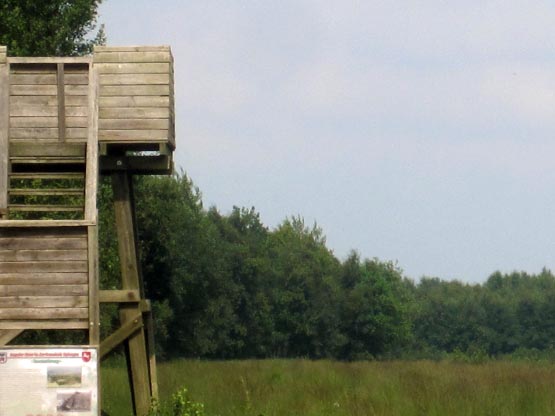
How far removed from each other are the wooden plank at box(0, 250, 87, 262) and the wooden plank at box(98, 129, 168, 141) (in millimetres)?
2992

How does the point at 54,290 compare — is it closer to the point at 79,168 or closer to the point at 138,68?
the point at 79,168

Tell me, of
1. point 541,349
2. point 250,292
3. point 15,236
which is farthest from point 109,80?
point 541,349

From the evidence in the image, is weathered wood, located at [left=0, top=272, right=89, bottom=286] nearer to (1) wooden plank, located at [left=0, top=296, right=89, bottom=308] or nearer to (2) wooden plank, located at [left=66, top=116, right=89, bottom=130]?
(1) wooden plank, located at [left=0, top=296, right=89, bottom=308]

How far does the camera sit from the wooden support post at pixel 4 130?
1313 centimetres

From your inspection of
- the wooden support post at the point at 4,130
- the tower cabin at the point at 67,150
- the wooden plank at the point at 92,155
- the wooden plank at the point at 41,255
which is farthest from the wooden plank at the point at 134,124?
the wooden plank at the point at 41,255

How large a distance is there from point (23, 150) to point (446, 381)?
10.1 m

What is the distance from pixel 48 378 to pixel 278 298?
229 ft

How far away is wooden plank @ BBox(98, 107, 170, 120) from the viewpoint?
48.5 ft

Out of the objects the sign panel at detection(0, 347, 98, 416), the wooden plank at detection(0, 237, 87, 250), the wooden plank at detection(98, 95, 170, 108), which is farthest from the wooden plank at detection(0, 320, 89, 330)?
the wooden plank at detection(98, 95, 170, 108)

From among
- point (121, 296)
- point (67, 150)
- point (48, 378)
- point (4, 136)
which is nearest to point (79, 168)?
point (67, 150)

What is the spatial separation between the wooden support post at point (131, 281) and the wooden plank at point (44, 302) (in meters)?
3.19

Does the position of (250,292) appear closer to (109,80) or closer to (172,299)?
(172,299)

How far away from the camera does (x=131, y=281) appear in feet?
50.1

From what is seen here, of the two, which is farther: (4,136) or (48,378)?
(4,136)
